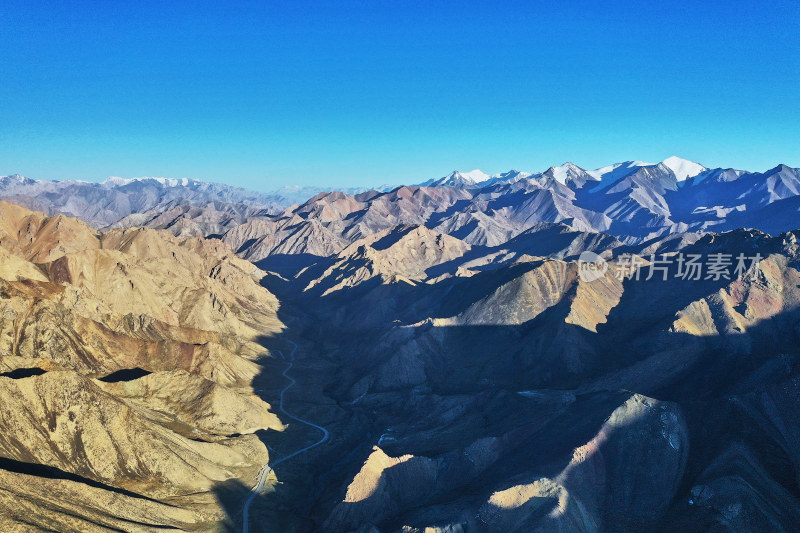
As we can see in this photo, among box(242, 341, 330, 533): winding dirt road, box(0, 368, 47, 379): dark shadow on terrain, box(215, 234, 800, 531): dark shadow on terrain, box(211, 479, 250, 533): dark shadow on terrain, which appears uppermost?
box(0, 368, 47, 379): dark shadow on terrain

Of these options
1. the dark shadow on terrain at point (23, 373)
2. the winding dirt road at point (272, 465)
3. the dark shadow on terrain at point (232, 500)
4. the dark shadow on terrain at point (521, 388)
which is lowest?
the winding dirt road at point (272, 465)

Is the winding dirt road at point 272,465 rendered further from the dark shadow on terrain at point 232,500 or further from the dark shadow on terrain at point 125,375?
the dark shadow on terrain at point 125,375

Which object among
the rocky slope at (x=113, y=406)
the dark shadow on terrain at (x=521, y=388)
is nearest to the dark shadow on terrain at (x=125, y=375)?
the rocky slope at (x=113, y=406)

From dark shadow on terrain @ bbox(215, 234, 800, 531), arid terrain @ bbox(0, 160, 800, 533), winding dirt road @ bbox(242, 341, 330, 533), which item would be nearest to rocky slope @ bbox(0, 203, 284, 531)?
arid terrain @ bbox(0, 160, 800, 533)

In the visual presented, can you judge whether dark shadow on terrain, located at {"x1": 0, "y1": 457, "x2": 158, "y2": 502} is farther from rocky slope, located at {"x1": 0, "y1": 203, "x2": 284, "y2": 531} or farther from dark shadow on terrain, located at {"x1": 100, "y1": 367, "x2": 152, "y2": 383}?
dark shadow on terrain, located at {"x1": 100, "y1": 367, "x2": 152, "y2": 383}

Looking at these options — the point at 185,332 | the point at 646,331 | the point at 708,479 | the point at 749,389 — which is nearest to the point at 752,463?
the point at 708,479

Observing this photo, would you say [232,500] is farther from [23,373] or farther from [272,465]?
[23,373]

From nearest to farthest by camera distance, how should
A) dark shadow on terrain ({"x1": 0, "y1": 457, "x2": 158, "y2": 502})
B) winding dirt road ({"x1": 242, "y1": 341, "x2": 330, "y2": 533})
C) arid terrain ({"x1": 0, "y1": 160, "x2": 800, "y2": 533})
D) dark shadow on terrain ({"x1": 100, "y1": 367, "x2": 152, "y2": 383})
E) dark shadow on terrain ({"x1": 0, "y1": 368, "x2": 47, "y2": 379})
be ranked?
dark shadow on terrain ({"x1": 0, "y1": 457, "x2": 158, "y2": 502}) → arid terrain ({"x1": 0, "y1": 160, "x2": 800, "y2": 533}) → winding dirt road ({"x1": 242, "y1": 341, "x2": 330, "y2": 533}) → dark shadow on terrain ({"x1": 0, "y1": 368, "x2": 47, "y2": 379}) → dark shadow on terrain ({"x1": 100, "y1": 367, "x2": 152, "y2": 383})

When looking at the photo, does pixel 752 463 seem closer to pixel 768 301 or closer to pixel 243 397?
pixel 768 301
